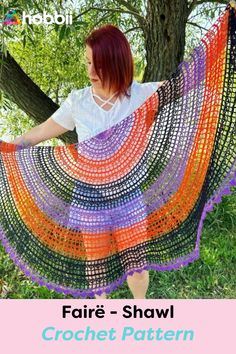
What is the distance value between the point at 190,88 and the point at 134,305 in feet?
2.58

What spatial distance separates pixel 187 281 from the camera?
291 cm

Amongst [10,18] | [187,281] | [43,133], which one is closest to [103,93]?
[43,133]

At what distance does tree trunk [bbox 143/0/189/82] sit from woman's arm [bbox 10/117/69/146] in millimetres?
1561

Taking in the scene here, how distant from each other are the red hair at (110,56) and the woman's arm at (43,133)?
0.23 m

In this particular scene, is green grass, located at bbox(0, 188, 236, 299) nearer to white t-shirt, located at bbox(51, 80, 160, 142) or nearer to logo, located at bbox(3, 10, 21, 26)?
white t-shirt, located at bbox(51, 80, 160, 142)

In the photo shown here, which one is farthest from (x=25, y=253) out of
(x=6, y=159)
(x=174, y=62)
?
(x=174, y=62)

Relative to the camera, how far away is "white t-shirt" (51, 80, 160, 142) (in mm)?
2023

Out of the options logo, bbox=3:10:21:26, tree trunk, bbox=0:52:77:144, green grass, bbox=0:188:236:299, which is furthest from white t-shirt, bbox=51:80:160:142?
tree trunk, bbox=0:52:77:144

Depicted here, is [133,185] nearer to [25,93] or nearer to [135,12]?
[25,93]

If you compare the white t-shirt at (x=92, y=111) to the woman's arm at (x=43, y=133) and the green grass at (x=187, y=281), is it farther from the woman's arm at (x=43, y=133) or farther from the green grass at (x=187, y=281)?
the green grass at (x=187, y=281)

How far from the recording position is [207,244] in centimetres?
327

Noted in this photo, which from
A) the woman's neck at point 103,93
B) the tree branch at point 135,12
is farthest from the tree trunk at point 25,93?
the woman's neck at point 103,93

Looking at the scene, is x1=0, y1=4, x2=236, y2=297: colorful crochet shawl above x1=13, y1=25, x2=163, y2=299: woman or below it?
below

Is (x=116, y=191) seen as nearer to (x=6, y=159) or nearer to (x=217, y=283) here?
(x=6, y=159)
